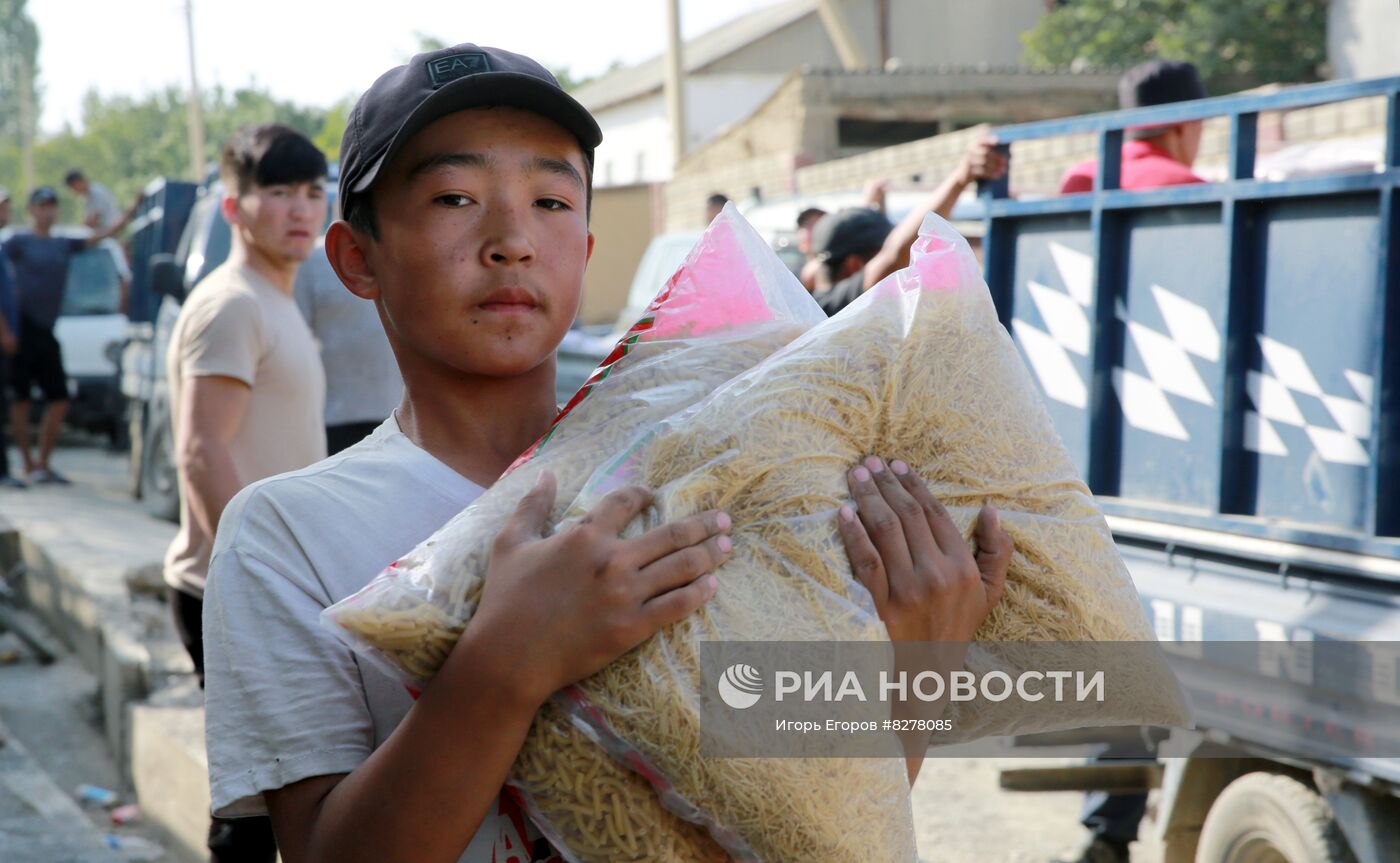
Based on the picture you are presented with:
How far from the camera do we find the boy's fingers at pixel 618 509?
125 cm

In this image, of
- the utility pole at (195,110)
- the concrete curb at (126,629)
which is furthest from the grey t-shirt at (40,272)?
the utility pole at (195,110)

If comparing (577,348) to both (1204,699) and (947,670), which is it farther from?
(947,670)

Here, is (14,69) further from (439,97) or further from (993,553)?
(993,553)

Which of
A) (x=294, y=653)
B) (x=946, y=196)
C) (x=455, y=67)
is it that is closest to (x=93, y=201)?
(x=946, y=196)

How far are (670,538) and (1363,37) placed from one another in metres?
25.0

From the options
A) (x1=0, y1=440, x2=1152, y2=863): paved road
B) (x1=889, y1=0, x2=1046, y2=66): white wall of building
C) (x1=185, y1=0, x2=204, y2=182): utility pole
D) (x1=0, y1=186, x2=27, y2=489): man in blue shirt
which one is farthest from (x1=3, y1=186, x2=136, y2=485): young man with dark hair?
(x1=889, y1=0, x2=1046, y2=66): white wall of building

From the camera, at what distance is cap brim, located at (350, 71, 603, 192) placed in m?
1.40

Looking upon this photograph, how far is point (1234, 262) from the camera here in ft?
11.5

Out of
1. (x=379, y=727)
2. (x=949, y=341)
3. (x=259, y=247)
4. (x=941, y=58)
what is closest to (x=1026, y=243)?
(x=259, y=247)

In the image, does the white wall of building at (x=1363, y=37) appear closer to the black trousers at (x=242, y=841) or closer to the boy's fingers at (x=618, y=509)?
the black trousers at (x=242, y=841)

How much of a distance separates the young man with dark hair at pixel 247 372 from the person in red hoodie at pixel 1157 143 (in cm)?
238

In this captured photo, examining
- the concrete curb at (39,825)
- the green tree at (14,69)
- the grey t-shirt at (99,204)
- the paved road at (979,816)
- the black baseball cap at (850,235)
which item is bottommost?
the paved road at (979,816)

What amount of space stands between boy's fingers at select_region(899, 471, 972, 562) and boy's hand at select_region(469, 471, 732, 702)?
0.70 feet

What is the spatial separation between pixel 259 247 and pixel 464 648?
9.28 feet
